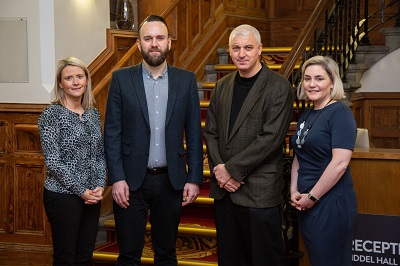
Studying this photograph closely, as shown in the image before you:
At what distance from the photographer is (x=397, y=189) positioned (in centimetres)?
443

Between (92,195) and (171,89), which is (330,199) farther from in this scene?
(92,195)

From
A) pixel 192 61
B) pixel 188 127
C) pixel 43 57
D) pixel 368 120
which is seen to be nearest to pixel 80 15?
pixel 43 57

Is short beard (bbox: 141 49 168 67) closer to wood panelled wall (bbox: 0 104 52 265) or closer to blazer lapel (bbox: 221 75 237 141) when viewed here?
blazer lapel (bbox: 221 75 237 141)

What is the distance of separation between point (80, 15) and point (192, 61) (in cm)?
158

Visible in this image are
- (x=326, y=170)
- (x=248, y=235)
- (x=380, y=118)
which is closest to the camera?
(x=326, y=170)

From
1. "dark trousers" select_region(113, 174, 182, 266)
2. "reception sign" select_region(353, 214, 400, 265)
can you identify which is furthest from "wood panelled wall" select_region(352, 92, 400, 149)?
"dark trousers" select_region(113, 174, 182, 266)

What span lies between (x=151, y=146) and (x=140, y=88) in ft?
1.10

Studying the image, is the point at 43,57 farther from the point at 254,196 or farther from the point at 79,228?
the point at 254,196

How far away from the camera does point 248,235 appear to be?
4000 mm

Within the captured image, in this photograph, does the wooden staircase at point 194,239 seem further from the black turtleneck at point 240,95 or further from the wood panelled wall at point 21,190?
the black turtleneck at point 240,95

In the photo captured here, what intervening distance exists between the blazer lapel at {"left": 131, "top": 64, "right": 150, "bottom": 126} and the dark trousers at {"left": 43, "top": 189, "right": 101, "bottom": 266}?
2.02 ft

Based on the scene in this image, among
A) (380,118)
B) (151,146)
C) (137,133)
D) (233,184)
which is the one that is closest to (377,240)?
(233,184)

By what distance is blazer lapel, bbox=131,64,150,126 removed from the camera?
4012 mm

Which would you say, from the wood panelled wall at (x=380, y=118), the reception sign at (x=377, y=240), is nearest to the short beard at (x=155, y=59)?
the reception sign at (x=377, y=240)
